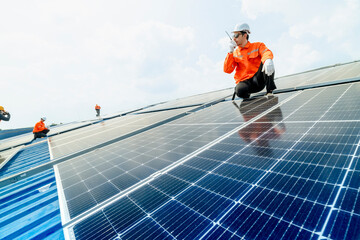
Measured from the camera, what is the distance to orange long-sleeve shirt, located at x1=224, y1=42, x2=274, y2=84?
22.4 feet

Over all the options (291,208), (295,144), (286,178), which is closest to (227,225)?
(291,208)

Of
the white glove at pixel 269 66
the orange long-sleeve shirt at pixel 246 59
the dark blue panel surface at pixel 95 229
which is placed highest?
the orange long-sleeve shirt at pixel 246 59

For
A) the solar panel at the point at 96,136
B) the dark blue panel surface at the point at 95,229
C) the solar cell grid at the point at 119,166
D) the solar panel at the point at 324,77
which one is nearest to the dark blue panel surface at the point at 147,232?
the dark blue panel surface at the point at 95,229

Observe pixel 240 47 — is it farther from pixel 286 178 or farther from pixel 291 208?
pixel 291 208

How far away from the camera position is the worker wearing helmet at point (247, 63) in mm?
6721

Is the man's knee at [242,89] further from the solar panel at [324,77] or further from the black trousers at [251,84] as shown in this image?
the solar panel at [324,77]

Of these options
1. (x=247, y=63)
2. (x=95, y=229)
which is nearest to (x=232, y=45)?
(x=247, y=63)

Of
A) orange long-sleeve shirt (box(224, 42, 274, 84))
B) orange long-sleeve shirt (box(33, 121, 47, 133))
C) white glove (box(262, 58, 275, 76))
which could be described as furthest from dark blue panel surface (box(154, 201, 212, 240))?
orange long-sleeve shirt (box(33, 121, 47, 133))

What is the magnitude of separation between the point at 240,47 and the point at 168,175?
6404 millimetres

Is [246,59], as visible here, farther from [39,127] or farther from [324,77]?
[39,127]

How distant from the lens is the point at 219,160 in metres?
2.79

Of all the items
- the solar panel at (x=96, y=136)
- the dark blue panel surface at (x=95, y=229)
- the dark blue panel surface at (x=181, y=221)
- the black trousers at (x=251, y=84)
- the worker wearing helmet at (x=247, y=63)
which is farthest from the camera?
the black trousers at (x=251, y=84)

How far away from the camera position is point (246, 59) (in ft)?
23.7

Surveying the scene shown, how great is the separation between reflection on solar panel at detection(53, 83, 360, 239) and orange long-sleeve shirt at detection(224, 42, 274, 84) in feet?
12.4
